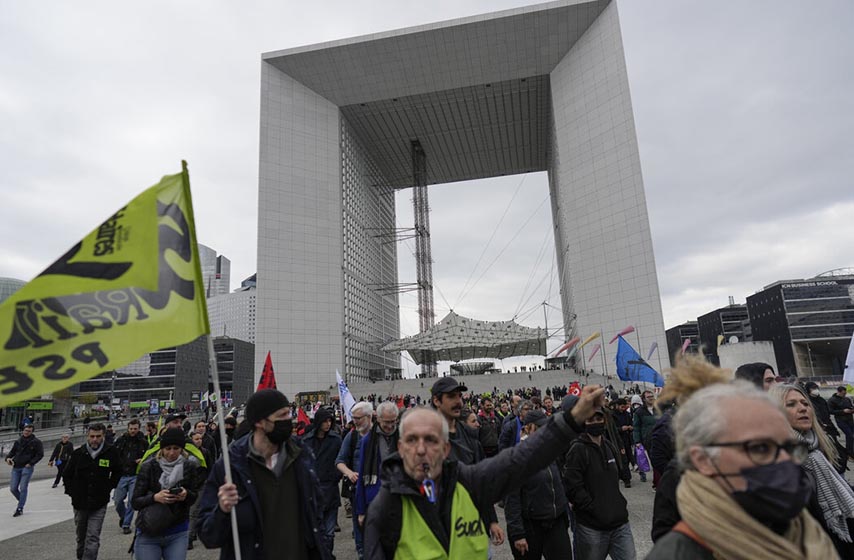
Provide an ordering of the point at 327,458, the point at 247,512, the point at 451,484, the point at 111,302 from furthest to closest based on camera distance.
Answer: the point at 327,458 < the point at 247,512 < the point at 111,302 < the point at 451,484

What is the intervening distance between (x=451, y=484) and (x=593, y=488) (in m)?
2.39

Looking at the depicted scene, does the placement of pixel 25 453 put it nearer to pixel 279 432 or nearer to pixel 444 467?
pixel 279 432

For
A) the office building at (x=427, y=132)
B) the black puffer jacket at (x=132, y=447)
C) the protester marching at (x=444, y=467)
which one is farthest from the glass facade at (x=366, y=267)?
the protester marching at (x=444, y=467)

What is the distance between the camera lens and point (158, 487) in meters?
4.69

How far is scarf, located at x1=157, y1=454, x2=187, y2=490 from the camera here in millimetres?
4711

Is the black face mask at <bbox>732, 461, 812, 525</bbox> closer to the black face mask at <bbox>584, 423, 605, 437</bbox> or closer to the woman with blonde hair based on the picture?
the woman with blonde hair

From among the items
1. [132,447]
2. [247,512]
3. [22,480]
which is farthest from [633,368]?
[22,480]

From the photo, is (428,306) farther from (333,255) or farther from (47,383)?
(47,383)

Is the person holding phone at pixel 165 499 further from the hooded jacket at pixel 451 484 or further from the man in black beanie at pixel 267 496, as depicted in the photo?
the hooded jacket at pixel 451 484

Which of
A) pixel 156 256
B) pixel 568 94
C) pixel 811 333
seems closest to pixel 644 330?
pixel 568 94

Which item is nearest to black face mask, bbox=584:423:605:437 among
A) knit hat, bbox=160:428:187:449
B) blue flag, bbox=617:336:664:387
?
knit hat, bbox=160:428:187:449

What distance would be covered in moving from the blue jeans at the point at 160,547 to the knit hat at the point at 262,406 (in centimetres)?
210

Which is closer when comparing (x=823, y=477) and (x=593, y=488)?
(x=823, y=477)

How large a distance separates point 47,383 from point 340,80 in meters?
50.8
